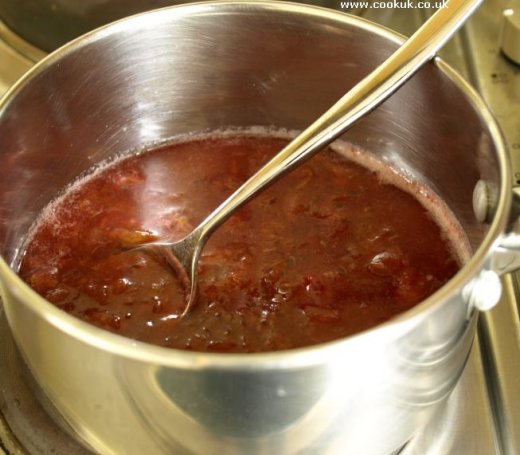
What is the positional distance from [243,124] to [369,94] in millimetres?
266

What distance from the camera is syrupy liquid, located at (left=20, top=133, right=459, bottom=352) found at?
684mm

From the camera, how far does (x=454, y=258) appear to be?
79 cm

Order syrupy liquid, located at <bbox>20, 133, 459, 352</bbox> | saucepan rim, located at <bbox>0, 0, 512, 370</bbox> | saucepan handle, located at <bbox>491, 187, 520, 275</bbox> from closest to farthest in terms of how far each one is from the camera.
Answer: saucepan rim, located at <bbox>0, 0, 512, 370</bbox> < saucepan handle, located at <bbox>491, 187, 520, 275</bbox> < syrupy liquid, located at <bbox>20, 133, 459, 352</bbox>

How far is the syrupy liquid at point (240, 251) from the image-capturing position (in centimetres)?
68

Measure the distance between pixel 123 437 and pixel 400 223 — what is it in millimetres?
389

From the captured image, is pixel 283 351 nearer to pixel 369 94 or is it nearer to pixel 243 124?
pixel 369 94

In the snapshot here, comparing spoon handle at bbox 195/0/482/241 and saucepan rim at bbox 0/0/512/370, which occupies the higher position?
spoon handle at bbox 195/0/482/241

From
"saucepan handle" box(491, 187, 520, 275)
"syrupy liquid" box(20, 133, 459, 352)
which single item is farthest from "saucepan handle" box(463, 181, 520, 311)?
"syrupy liquid" box(20, 133, 459, 352)

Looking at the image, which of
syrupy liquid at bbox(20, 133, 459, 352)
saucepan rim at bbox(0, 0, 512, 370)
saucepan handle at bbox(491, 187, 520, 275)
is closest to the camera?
saucepan rim at bbox(0, 0, 512, 370)

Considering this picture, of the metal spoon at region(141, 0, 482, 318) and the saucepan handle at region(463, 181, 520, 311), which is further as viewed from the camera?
the metal spoon at region(141, 0, 482, 318)

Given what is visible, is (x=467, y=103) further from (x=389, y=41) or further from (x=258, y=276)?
(x=258, y=276)

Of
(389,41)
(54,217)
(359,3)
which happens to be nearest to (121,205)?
(54,217)

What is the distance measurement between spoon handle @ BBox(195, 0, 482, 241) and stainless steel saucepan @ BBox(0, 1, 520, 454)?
0.09 feet

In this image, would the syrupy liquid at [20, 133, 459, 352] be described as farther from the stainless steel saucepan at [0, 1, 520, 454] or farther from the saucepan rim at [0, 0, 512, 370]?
the saucepan rim at [0, 0, 512, 370]
